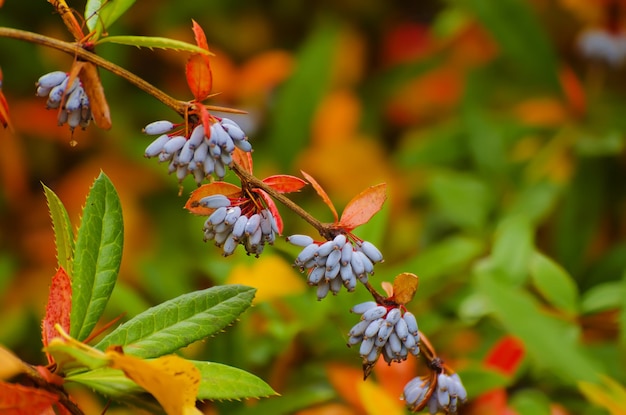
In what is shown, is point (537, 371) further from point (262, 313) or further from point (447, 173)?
point (447, 173)

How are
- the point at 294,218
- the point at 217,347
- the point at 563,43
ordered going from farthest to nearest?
the point at 563,43 → the point at 294,218 → the point at 217,347

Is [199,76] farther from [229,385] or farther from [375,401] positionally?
[375,401]

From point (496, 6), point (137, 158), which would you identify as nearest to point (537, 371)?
point (496, 6)

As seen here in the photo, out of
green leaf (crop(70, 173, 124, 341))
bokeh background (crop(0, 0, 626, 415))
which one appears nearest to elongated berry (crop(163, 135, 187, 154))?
green leaf (crop(70, 173, 124, 341))

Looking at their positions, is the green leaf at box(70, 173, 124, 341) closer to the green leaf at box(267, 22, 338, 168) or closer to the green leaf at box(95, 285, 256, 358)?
the green leaf at box(95, 285, 256, 358)

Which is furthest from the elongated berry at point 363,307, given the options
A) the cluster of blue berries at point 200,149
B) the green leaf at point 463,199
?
the green leaf at point 463,199

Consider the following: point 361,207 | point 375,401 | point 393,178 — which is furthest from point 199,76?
point 393,178
